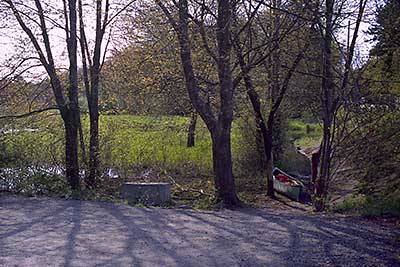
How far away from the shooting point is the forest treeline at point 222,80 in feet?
45.1

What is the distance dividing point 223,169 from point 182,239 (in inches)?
235

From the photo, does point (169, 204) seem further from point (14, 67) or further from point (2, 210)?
point (14, 67)

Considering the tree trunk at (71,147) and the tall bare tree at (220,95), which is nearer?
the tall bare tree at (220,95)

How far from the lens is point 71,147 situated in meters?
16.8

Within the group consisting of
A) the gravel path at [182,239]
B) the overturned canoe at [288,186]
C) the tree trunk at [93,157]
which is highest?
the tree trunk at [93,157]

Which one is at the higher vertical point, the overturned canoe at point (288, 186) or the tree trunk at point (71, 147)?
the tree trunk at point (71, 147)

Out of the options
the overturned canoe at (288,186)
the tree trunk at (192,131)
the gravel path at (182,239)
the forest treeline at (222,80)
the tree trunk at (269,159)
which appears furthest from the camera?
the tree trunk at (192,131)

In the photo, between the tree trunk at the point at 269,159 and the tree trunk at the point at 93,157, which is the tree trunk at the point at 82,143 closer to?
the tree trunk at the point at 93,157

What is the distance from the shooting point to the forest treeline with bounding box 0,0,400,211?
13.8 meters

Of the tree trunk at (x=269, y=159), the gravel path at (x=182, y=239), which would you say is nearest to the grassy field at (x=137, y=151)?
the tree trunk at (x=269, y=159)

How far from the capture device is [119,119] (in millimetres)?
19094

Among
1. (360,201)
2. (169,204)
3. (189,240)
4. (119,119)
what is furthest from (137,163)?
(189,240)

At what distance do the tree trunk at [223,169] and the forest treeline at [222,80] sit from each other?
3 centimetres

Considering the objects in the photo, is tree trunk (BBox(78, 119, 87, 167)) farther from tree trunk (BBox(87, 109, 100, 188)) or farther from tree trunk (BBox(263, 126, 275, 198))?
tree trunk (BBox(263, 126, 275, 198))
